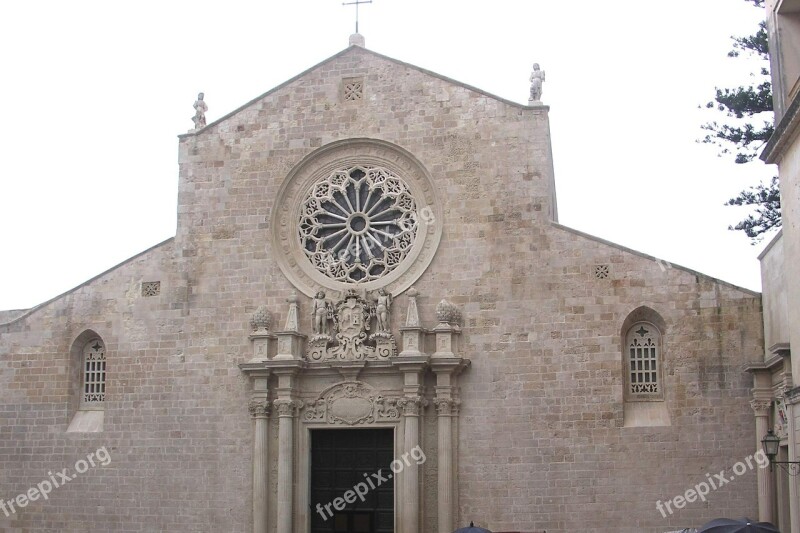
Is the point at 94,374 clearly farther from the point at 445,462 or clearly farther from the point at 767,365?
the point at 767,365

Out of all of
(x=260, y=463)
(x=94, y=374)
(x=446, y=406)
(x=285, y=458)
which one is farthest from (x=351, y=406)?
(x=94, y=374)

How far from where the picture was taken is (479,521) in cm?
1902

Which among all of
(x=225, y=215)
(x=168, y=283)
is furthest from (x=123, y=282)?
(x=225, y=215)

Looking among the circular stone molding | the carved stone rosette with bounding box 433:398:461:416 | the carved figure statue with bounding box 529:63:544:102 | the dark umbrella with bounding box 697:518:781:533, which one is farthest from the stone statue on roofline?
the dark umbrella with bounding box 697:518:781:533

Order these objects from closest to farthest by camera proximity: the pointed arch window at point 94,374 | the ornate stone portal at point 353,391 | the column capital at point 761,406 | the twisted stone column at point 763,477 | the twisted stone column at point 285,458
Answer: the twisted stone column at point 763,477
the column capital at point 761,406
the ornate stone portal at point 353,391
the twisted stone column at point 285,458
the pointed arch window at point 94,374

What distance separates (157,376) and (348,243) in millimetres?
4564

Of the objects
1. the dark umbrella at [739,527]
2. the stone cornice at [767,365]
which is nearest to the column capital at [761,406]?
the stone cornice at [767,365]

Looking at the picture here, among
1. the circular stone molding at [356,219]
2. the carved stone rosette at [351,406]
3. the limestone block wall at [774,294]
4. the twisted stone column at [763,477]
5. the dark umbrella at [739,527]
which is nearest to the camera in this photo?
the dark umbrella at [739,527]

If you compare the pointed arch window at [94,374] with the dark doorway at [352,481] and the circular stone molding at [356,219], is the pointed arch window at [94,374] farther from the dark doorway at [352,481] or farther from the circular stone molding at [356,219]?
the dark doorway at [352,481]

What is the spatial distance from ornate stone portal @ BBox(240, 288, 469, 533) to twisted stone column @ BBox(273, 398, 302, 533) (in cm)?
2

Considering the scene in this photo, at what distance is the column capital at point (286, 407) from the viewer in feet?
65.2

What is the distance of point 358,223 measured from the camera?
2100cm

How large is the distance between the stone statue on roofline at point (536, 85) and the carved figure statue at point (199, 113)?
6.81 meters

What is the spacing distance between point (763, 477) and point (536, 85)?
8.28m
